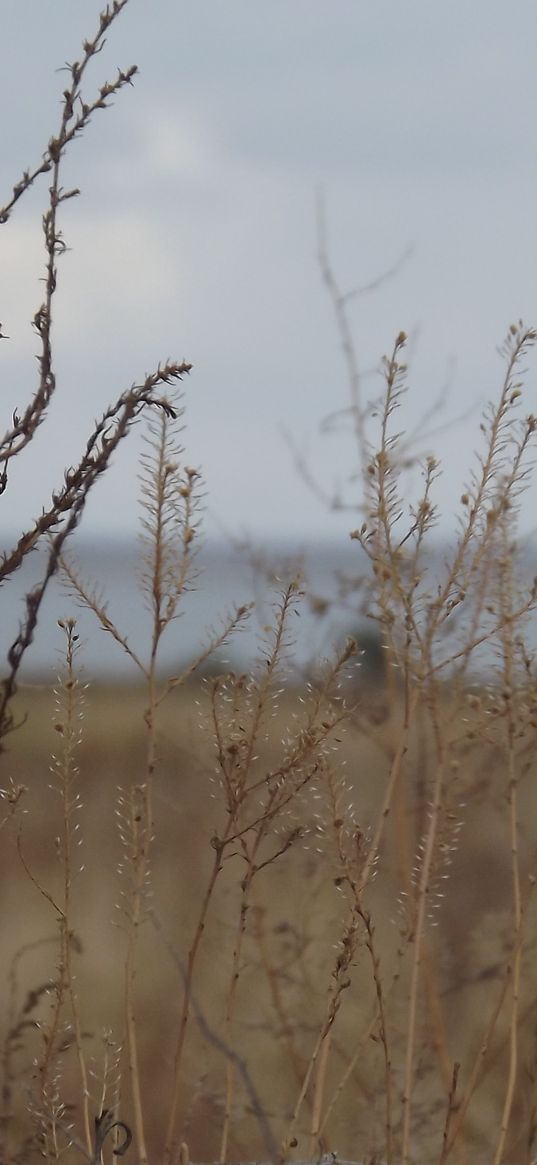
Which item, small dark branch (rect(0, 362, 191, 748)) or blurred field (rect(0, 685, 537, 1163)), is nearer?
small dark branch (rect(0, 362, 191, 748))

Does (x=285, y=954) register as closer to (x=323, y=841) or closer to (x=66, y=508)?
(x=323, y=841)

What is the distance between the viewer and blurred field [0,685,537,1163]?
2.82 metres

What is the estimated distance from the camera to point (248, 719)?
6.35ft

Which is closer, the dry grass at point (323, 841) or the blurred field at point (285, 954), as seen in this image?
the dry grass at point (323, 841)

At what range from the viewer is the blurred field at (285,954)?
2.82m

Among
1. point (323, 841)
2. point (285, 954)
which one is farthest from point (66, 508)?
point (285, 954)

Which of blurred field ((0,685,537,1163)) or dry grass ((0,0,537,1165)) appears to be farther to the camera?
blurred field ((0,685,537,1163))

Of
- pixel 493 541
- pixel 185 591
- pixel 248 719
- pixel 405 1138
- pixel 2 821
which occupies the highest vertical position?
pixel 493 541

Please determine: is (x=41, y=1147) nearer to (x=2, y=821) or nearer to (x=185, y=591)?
(x=2, y=821)

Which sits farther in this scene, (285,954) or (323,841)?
(285,954)

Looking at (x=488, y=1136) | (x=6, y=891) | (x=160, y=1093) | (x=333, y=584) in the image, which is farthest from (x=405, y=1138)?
(x=6, y=891)

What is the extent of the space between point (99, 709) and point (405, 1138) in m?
12.9

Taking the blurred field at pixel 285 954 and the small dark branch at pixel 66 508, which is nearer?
the small dark branch at pixel 66 508

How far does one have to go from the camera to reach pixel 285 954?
10.8 ft
